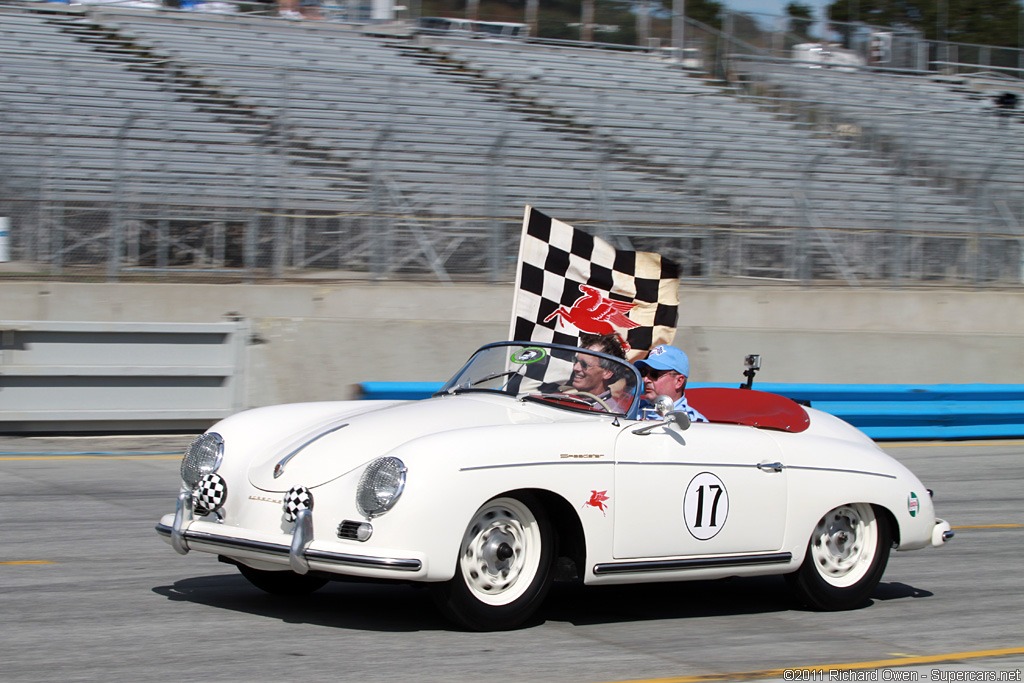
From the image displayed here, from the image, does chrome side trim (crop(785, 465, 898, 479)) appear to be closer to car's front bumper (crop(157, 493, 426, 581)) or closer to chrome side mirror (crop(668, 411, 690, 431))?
chrome side mirror (crop(668, 411, 690, 431))

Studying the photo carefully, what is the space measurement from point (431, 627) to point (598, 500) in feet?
2.87

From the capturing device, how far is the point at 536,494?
15.6ft

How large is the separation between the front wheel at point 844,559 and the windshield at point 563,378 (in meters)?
1.18

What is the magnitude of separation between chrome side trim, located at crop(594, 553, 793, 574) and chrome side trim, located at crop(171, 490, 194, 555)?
5.70 ft

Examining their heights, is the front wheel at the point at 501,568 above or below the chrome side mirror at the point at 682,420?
below

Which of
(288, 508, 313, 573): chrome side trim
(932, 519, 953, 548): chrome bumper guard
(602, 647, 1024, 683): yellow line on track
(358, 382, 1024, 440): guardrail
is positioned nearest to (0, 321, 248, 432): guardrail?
(358, 382, 1024, 440): guardrail

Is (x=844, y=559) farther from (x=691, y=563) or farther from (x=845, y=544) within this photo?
(x=691, y=563)

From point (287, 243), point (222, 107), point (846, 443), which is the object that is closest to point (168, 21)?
point (222, 107)

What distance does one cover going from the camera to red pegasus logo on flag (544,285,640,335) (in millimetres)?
6672

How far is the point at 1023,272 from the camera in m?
17.3

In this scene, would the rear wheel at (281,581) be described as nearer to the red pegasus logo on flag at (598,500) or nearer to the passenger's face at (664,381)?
the red pegasus logo on flag at (598,500)

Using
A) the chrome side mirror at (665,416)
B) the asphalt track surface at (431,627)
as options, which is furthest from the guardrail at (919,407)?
the chrome side mirror at (665,416)

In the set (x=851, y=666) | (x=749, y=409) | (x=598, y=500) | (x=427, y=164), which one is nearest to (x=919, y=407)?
(x=427, y=164)

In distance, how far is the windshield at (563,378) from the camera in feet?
17.4
